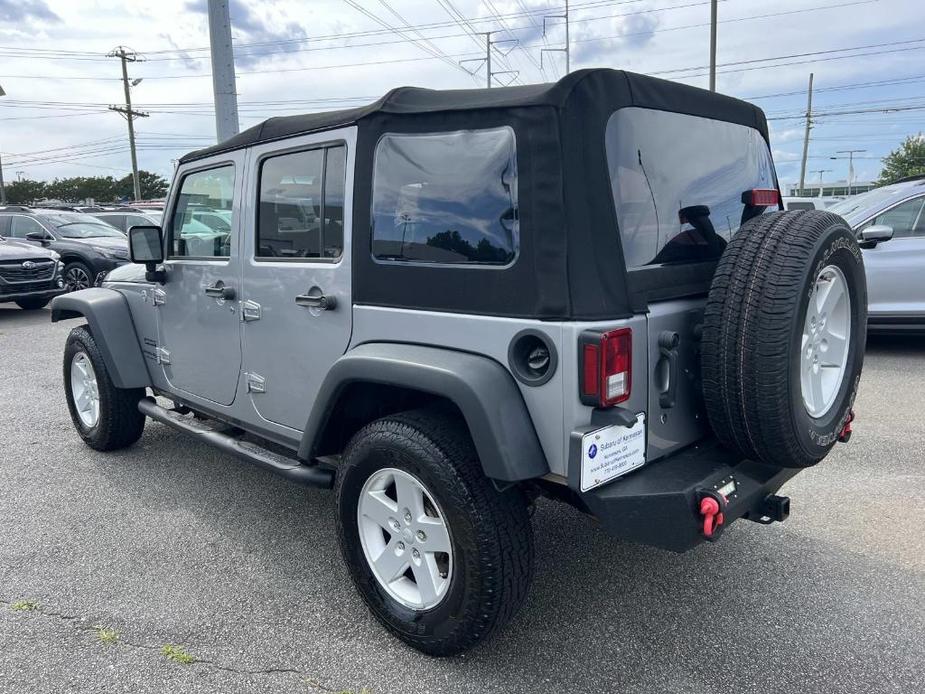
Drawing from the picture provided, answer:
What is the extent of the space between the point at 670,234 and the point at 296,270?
157cm

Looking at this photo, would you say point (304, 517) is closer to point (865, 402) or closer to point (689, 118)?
point (689, 118)

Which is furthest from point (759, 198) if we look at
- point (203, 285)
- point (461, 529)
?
point (203, 285)

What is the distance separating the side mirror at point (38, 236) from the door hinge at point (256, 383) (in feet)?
38.2

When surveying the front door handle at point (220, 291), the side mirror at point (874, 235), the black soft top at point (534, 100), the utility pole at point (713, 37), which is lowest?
the front door handle at point (220, 291)

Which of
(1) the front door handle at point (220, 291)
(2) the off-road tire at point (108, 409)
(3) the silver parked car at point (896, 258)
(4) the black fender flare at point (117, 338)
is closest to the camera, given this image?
(1) the front door handle at point (220, 291)

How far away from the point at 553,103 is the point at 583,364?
0.82m

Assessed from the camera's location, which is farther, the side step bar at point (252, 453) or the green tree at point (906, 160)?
the green tree at point (906, 160)

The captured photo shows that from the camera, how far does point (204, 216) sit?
12.7ft

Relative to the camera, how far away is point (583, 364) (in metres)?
2.19

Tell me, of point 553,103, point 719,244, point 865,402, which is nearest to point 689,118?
point 719,244

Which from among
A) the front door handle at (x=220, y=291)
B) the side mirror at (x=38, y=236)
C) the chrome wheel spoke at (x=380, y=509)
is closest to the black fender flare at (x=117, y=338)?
the front door handle at (x=220, y=291)

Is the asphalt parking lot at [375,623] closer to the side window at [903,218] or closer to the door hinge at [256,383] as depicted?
the door hinge at [256,383]

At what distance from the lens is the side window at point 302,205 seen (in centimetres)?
294

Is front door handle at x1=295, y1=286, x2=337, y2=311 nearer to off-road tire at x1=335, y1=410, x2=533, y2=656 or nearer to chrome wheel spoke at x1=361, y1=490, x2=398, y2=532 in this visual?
off-road tire at x1=335, y1=410, x2=533, y2=656
